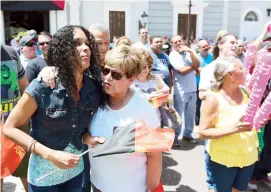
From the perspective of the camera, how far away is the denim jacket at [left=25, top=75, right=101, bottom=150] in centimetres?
162

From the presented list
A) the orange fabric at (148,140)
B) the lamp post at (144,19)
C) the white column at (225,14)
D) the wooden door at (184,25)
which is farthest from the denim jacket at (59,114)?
the white column at (225,14)

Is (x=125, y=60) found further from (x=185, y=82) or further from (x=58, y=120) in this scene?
(x=185, y=82)

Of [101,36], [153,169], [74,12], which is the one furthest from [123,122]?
[74,12]

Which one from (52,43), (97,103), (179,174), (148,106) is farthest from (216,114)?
(179,174)

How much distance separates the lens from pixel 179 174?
3764 mm

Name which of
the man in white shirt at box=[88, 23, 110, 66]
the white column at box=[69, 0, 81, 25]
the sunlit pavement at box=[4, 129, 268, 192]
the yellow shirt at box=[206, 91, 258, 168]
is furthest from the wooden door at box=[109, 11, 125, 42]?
the yellow shirt at box=[206, 91, 258, 168]

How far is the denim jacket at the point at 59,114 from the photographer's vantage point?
63.9 inches

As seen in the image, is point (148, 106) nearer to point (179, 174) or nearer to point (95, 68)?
point (95, 68)

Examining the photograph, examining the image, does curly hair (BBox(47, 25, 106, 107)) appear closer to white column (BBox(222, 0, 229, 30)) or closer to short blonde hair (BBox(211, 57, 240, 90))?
short blonde hair (BBox(211, 57, 240, 90))

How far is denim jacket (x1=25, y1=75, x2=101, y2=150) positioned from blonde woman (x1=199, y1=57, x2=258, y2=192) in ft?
2.96

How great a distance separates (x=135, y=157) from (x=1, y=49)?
155 cm

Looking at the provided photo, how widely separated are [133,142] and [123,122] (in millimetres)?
179

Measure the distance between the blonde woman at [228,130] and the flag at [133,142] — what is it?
2.37 ft

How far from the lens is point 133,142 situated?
154 centimetres
